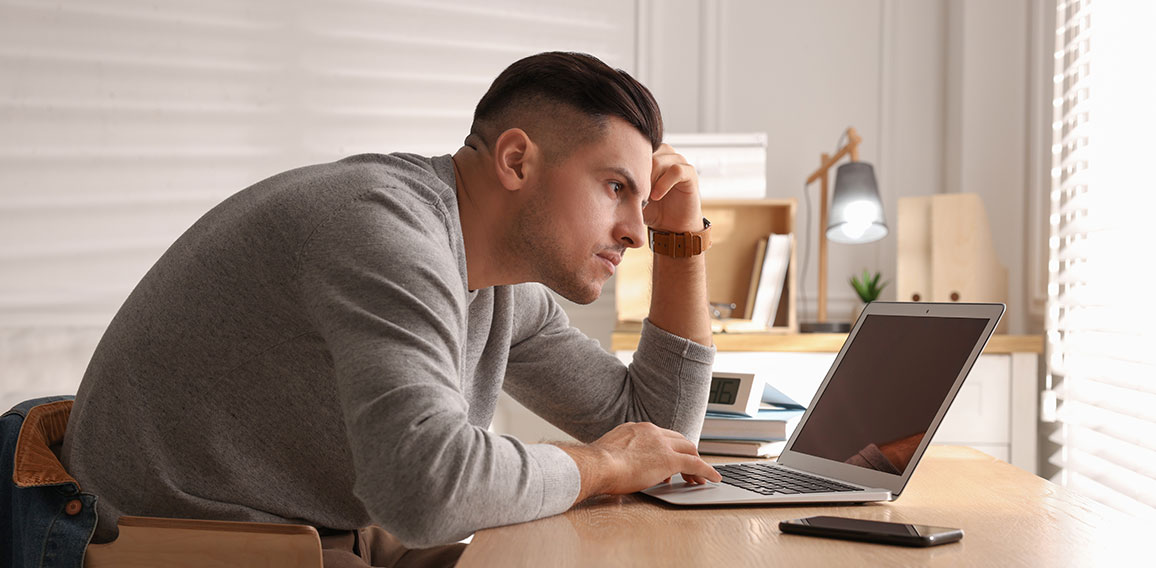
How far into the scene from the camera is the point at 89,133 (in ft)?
10.1

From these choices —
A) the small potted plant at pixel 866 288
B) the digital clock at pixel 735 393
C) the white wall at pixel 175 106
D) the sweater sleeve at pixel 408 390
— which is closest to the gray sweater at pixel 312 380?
the sweater sleeve at pixel 408 390

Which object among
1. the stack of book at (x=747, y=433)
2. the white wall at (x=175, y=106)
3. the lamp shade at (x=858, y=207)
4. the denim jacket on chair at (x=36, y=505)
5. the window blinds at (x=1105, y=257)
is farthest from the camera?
the white wall at (x=175, y=106)

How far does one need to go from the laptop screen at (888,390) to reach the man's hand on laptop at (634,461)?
6.5 inches

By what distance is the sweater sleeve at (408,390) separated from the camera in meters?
0.78

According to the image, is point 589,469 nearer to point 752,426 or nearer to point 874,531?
point 874,531

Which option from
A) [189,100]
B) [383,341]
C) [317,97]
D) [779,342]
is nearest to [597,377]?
[383,341]

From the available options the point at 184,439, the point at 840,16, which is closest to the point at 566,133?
the point at 184,439

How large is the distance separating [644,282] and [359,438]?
198cm

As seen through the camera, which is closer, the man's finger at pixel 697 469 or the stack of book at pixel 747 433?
the man's finger at pixel 697 469

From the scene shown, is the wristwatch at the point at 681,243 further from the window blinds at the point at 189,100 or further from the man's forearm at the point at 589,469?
the window blinds at the point at 189,100

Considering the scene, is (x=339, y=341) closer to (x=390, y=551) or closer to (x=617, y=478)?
(x=617, y=478)

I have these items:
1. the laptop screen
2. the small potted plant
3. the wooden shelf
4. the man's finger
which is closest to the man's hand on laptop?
the man's finger

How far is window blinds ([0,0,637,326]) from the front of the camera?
3.06m

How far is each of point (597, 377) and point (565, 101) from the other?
427 millimetres
